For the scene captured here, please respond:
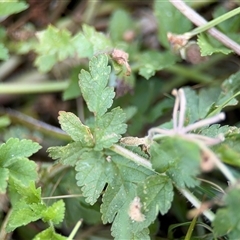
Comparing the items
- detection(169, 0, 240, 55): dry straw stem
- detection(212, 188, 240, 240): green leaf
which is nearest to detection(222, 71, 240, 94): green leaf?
detection(169, 0, 240, 55): dry straw stem

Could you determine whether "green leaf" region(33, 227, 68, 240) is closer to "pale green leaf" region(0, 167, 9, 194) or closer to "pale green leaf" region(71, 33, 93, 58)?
"pale green leaf" region(0, 167, 9, 194)

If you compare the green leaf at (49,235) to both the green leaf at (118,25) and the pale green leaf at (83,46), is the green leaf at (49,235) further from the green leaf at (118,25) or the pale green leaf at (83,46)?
the green leaf at (118,25)

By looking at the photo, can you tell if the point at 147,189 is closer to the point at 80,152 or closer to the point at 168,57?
the point at 80,152

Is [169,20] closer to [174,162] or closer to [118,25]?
[118,25]

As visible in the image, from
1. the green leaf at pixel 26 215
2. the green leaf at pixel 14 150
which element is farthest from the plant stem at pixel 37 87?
the green leaf at pixel 26 215

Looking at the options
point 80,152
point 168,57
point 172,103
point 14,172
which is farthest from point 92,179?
point 168,57

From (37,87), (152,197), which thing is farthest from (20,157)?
(37,87)

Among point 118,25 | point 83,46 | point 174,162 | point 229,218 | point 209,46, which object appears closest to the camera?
point 229,218
